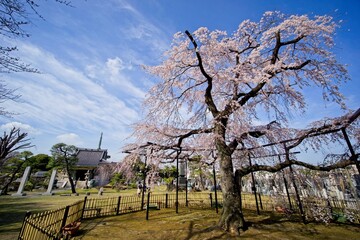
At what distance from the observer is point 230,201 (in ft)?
21.3

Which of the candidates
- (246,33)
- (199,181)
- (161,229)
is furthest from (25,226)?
(199,181)

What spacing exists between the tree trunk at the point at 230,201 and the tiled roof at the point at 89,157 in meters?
36.1

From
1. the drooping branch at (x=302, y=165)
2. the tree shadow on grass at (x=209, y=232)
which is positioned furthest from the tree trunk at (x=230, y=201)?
the drooping branch at (x=302, y=165)

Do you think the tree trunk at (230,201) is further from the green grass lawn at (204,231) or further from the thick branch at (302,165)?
the thick branch at (302,165)

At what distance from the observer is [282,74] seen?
27.6 ft

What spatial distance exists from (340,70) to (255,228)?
782 centimetres

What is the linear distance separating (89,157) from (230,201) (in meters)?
41.2

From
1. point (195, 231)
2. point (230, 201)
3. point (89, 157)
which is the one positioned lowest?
point (195, 231)

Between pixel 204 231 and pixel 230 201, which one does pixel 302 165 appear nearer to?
pixel 230 201

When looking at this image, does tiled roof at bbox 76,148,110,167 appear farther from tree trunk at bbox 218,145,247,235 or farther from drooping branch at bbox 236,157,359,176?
drooping branch at bbox 236,157,359,176

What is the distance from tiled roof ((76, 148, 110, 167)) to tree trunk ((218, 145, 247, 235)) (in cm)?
3614

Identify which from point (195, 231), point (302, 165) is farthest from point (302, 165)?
point (195, 231)

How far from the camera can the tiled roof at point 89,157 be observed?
36875mm

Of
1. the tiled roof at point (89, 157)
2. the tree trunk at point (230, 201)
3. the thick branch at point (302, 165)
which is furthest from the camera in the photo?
the tiled roof at point (89, 157)
